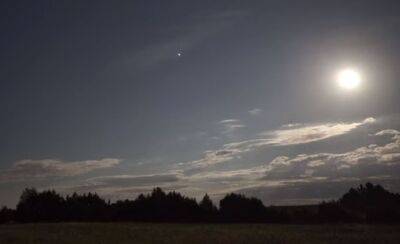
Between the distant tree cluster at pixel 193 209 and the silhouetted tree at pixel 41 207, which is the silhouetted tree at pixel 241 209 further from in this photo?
the silhouetted tree at pixel 41 207

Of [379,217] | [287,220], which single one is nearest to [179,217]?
[287,220]

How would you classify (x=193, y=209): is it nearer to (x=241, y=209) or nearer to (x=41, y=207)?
(x=241, y=209)

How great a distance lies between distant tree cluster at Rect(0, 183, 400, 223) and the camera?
89062mm

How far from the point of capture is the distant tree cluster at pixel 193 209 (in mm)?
89062

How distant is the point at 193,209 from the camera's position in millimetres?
98875

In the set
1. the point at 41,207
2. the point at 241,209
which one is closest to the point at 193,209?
the point at 241,209

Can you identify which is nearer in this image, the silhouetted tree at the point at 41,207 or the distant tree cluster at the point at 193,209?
the distant tree cluster at the point at 193,209

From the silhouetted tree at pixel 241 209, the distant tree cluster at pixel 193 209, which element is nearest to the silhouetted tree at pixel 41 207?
the distant tree cluster at pixel 193 209

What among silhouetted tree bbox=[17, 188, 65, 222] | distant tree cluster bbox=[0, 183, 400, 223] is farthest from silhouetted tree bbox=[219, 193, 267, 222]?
silhouetted tree bbox=[17, 188, 65, 222]

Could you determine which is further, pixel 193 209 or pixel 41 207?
pixel 41 207

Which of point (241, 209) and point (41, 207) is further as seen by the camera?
point (41, 207)

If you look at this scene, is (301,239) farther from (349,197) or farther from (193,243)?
(349,197)

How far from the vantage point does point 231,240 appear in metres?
44.7

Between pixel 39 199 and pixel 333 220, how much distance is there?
65.8m
